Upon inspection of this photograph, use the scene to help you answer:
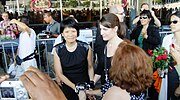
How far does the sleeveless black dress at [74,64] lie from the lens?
239cm

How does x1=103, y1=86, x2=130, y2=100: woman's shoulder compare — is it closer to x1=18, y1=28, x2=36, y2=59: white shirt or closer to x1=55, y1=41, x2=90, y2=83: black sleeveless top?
x1=55, y1=41, x2=90, y2=83: black sleeveless top

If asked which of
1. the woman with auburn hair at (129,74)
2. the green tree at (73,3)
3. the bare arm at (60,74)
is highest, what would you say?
the green tree at (73,3)

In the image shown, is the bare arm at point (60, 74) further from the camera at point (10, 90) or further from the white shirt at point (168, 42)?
the camera at point (10, 90)

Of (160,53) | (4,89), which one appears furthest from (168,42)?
(4,89)

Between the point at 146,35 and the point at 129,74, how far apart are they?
2.08 m

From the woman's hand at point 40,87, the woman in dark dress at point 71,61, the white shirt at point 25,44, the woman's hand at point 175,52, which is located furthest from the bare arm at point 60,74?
the woman's hand at point 40,87

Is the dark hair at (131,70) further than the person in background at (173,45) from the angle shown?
No

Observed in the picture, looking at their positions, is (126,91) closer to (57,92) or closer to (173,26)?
(57,92)

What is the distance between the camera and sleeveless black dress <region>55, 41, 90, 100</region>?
7.84 feet

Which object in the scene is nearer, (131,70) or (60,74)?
(131,70)

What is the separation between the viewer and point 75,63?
2379 mm

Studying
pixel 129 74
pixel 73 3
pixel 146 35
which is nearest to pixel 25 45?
pixel 146 35

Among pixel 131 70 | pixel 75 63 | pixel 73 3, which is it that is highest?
pixel 73 3

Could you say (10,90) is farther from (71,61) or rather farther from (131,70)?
(71,61)
